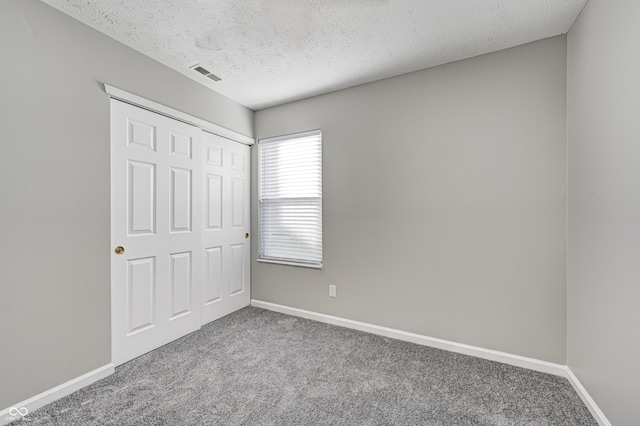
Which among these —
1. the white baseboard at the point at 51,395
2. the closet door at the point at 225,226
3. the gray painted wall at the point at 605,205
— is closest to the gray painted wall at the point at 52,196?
the white baseboard at the point at 51,395

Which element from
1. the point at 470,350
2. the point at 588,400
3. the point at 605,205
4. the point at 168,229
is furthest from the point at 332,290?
the point at 605,205

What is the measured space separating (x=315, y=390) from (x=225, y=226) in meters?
2.02

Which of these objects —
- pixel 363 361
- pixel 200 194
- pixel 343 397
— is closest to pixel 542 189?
pixel 363 361

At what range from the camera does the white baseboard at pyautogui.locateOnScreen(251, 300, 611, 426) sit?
171 centimetres

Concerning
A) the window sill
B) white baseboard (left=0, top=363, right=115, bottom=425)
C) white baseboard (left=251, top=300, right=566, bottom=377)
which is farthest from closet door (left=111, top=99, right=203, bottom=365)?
white baseboard (left=251, top=300, right=566, bottom=377)

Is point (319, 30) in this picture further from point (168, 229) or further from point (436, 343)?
point (436, 343)

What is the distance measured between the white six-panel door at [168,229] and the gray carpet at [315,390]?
0.99 feet

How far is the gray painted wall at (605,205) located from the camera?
1.29 meters

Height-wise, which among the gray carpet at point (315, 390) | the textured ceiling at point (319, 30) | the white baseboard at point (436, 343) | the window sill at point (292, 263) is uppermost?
the textured ceiling at point (319, 30)

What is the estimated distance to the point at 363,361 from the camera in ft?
7.27

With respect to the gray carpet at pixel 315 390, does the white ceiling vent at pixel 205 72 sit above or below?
above

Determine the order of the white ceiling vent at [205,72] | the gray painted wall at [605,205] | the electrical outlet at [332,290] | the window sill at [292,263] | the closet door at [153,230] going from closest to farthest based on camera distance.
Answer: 1. the gray painted wall at [605,205]
2. the closet door at [153,230]
3. the white ceiling vent at [205,72]
4. the electrical outlet at [332,290]
5. the window sill at [292,263]

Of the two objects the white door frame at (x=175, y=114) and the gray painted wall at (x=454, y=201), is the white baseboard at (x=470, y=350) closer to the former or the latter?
the gray painted wall at (x=454, y=201)

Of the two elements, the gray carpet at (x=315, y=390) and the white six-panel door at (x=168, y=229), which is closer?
the gray carpet at (x=315, y=390)
